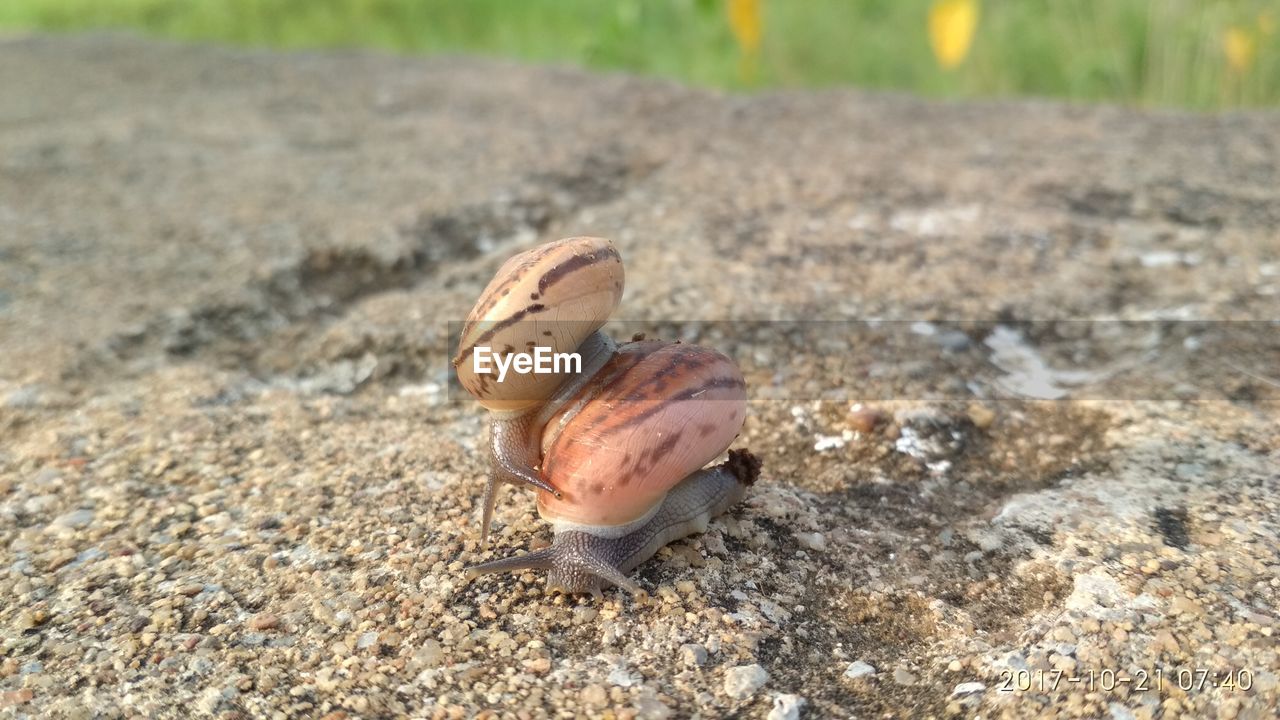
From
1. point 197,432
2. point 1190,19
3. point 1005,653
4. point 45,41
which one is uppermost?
point 45,41

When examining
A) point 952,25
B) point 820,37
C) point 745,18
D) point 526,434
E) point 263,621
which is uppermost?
point 745,18

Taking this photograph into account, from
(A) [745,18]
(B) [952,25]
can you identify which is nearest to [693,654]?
(A) [745,18]

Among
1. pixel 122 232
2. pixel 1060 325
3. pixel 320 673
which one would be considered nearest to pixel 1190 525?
pixel 1060 325

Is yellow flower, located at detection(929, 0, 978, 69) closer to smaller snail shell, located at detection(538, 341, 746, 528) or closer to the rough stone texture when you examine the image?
the rough stone texture

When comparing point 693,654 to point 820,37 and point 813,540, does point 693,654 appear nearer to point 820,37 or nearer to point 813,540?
point 813,540

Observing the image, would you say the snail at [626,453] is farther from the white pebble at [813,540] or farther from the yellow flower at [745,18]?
the yellow flower at [745,18]

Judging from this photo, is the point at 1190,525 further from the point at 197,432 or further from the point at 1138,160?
the point at 1138,160

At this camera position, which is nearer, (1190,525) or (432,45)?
(1190,525)
